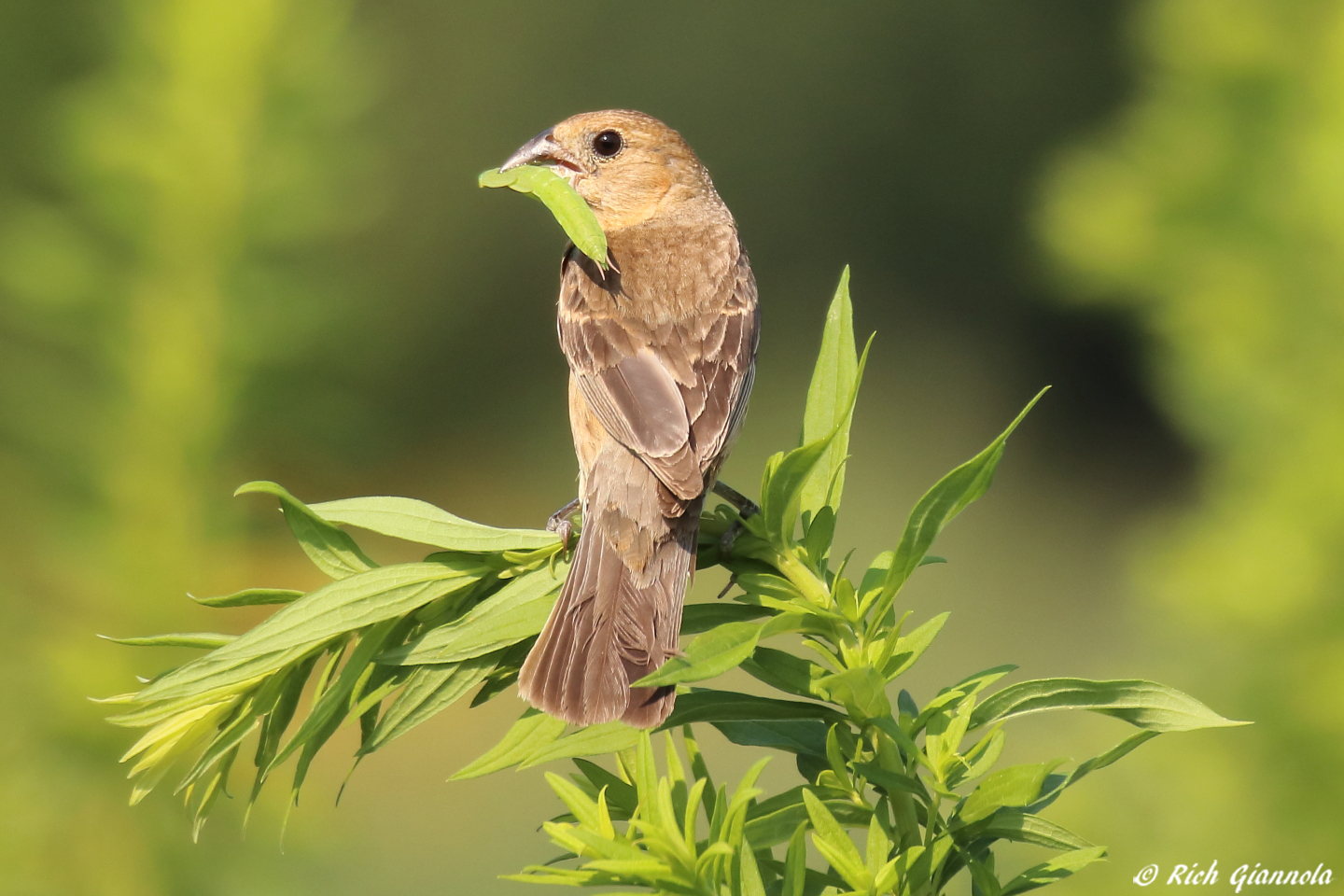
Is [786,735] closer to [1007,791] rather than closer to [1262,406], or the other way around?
[1007,791]

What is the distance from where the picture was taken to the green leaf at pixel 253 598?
3.52ft

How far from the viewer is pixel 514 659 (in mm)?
1274

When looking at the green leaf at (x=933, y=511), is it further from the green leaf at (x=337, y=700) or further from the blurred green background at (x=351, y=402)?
the blurred green background at (x=351, y=402)

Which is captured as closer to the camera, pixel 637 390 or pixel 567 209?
pixel 567 209

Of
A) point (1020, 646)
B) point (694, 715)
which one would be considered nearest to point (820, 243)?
point (1020, 646)

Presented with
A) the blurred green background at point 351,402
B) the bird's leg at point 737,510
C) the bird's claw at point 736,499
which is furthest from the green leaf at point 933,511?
the blurred green background at point 351,402

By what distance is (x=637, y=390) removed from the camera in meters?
2.13

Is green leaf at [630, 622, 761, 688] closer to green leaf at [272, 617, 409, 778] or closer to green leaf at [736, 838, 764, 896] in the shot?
green leaf at [736, 838, 764, 896]

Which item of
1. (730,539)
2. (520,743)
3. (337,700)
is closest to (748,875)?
(520,743)

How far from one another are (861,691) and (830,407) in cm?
39

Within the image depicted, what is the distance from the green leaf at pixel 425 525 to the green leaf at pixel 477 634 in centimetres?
6

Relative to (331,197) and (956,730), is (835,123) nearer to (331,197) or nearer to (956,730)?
(331,197)

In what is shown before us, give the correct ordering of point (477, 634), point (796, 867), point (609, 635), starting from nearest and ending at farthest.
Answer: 1. point (796, 867)
2. point (477, 634)
3. point (609, 635)

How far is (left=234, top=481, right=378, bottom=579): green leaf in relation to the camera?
115 cm
